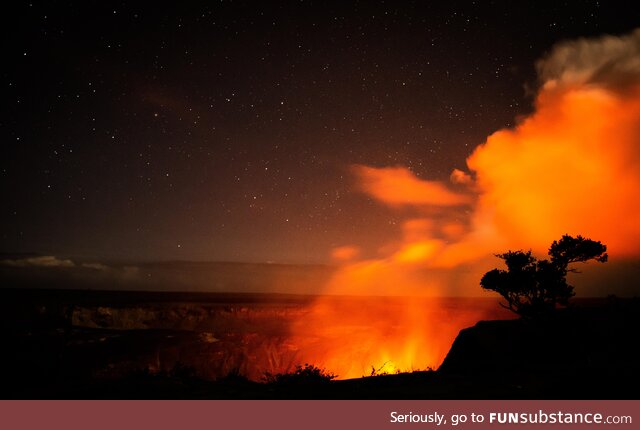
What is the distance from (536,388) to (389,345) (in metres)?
40.7

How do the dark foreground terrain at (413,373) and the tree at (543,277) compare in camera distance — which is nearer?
the dark foreground terrain at (413,373)

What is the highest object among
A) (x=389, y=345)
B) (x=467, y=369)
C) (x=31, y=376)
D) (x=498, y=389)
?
(x=498, y=389)

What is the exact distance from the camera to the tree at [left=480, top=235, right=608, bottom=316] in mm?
16078

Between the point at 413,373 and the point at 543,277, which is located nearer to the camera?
the point at 413,373

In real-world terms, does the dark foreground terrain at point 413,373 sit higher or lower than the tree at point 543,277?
lower

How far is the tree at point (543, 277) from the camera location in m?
16.1

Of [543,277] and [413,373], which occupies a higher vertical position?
[543,277]

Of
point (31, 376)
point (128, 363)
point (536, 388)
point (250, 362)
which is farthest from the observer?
point (250, 362)

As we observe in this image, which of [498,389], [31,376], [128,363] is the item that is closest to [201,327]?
[128,363]

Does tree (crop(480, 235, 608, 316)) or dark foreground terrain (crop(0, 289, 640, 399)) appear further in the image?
tree (crop(480, 235, 608, 316))

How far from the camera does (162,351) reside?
35.4 meters

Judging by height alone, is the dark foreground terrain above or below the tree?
below

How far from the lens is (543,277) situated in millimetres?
16422

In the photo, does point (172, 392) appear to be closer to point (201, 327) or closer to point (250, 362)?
point (250, 362)
